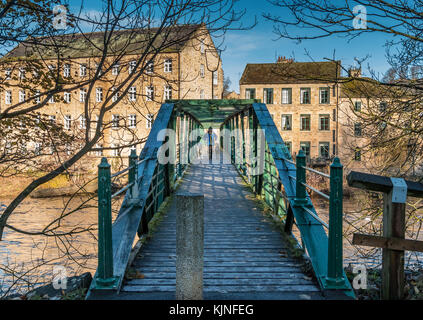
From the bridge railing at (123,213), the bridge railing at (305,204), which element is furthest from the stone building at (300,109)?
the bridge railing at (123,213)

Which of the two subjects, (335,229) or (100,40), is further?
(100,40)

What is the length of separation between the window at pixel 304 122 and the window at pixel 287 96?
2.00m

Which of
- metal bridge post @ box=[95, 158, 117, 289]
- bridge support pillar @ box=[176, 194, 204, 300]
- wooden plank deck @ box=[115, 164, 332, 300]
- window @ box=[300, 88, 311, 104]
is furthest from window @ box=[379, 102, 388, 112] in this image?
window @ box=[300, 88, 311, 104]

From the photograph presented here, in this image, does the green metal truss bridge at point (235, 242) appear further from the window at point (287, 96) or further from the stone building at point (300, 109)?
the window at point (287, 96)

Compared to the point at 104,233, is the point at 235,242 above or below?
below

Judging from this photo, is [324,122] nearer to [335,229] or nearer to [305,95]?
[305,95]

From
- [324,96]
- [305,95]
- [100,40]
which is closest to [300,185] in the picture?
[100,40]

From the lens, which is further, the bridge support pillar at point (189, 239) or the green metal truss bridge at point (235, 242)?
the green metal truss bridge at point (235, 242)

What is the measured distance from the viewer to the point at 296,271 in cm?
419

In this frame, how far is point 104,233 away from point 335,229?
7.26 ft

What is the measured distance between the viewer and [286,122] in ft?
122

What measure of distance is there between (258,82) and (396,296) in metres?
35.1

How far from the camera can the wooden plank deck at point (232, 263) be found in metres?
3.67
